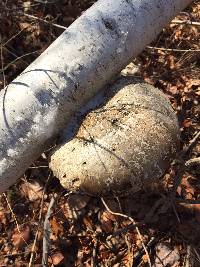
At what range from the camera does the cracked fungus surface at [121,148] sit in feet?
7.52

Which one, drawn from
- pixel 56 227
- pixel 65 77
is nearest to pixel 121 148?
pixel 65 77

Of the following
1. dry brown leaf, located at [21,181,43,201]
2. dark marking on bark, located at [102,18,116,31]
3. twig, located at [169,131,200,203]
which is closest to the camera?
dark marking on bark, located at [102,18,116,31]

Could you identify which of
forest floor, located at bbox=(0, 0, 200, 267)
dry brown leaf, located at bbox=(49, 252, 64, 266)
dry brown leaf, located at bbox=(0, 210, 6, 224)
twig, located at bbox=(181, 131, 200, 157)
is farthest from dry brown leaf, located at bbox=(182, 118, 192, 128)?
dry brown leaf, located at bbox=(0, 210, 6, 224)

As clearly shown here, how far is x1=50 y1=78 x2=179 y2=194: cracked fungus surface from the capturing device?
229 cm

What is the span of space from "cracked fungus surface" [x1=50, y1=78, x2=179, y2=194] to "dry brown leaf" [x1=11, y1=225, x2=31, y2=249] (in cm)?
100

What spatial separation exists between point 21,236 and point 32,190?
0.43 metres

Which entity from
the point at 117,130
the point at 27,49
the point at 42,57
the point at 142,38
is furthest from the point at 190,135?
the point at 27,49

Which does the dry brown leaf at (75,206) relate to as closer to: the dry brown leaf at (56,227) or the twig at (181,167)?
the dry brown leaf at (56,227)

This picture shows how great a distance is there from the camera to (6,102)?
2.43 meters

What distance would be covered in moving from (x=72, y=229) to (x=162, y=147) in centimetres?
130

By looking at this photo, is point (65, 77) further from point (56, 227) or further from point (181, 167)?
point (56, 227)

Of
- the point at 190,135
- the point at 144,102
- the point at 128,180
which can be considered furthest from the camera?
the point at 190,135

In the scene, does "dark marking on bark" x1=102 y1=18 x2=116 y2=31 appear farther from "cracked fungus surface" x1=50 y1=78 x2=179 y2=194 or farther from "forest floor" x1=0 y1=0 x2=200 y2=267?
"forest floor" x1=0 y1=0 x2=200 y2=267

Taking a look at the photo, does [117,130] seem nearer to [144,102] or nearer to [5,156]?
[144,102]
